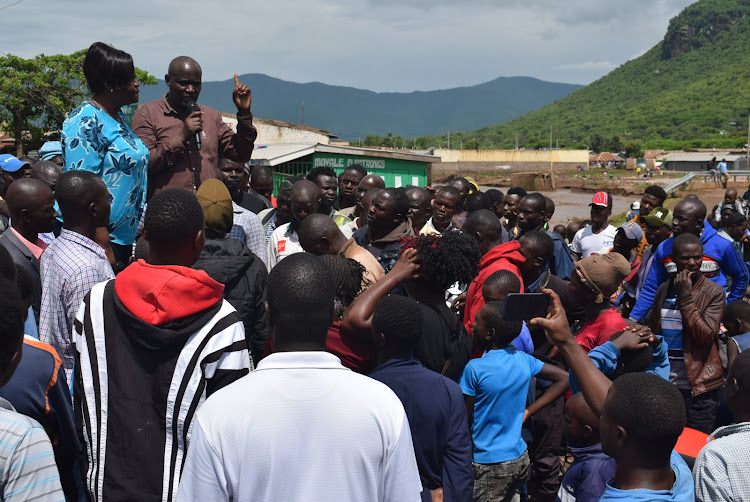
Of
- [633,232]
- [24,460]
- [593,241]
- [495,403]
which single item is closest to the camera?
[24,460]

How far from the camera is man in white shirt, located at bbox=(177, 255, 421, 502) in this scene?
1925mm

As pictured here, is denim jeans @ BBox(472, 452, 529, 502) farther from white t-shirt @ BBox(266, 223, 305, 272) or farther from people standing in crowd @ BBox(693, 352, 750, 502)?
white t-shirt @ BBox(266, 223, 305, 272)

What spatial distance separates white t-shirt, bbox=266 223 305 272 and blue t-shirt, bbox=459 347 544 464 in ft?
7.37

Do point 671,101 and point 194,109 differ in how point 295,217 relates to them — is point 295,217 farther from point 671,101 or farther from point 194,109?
point 671,101

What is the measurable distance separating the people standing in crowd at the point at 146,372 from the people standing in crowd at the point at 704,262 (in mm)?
Answer: 4686

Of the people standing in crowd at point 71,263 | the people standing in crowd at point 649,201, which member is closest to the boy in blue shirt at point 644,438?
the people standing in crowd at point 71,263

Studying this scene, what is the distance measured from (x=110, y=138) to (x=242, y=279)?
1.41 meters

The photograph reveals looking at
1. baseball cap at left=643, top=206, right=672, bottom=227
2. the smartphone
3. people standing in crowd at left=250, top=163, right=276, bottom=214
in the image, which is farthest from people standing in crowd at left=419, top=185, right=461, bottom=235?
the smartphone

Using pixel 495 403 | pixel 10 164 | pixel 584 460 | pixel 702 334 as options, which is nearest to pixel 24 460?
pixel 584 460

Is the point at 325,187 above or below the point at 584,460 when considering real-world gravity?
above

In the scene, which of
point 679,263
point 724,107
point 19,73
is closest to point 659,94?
point 724,107

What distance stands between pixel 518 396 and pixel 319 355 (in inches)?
88.6

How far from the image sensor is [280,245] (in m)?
5.72

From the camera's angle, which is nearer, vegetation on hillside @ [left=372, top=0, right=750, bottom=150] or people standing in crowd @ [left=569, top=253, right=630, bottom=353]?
people standing in crowd @ [left=569, top=253, right=630, bottom=353]
